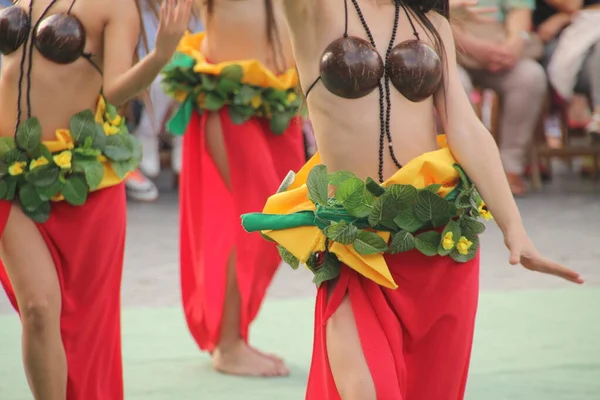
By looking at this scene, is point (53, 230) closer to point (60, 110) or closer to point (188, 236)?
point (60, 110)

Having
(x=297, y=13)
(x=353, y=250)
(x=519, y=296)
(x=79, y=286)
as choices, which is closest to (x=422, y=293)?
(x=353, y=250)

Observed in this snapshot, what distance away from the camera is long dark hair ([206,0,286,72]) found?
13.1ft

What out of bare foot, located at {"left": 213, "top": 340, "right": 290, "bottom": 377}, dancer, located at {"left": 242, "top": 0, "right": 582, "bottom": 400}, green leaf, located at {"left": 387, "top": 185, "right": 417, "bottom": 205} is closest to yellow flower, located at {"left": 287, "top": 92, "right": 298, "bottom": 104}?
bare foot, located at {"left": 213, "top": 340, "right": 290, "bottom": 377}

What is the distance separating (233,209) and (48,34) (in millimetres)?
1333

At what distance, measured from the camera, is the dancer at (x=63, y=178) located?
9.57ft

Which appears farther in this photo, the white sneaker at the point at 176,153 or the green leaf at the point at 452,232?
the white sneaker at the point at 176,153

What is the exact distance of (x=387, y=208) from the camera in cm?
236

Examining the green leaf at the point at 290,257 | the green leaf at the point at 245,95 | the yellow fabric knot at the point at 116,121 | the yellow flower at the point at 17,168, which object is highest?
the yellow fabric knot at the point at 116,121

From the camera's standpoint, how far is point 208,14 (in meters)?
4.04

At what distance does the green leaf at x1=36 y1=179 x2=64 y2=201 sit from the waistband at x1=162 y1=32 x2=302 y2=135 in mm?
1165

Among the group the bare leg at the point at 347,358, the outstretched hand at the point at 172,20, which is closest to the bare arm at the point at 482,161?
the bare leg at the point at 347,358

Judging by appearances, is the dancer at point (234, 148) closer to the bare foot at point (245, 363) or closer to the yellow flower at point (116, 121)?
the bare foot at point (245, 363)

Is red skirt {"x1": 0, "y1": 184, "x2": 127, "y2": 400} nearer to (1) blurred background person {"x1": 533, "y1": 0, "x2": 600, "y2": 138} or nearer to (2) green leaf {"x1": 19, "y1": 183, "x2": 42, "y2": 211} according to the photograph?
(2) green leaf {"x1": 19, "y1": 183, "x2": 42, "y2": 211}

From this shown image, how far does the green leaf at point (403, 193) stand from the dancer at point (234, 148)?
67.4 inches
